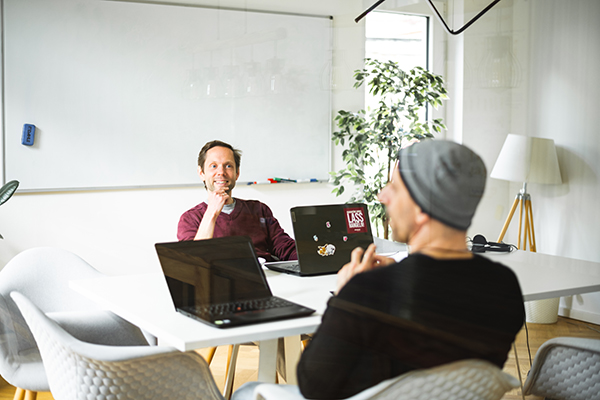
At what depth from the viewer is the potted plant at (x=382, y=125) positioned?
1767mm

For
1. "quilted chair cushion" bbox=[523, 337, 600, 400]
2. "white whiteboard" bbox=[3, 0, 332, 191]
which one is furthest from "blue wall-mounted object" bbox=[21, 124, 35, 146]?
"quilted chair cushion" bbox=[523, 337, 600, 400]

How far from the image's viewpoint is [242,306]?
156 cm

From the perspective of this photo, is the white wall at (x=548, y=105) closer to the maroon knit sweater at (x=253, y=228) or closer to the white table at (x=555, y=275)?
the white table at (x=555, y=275)

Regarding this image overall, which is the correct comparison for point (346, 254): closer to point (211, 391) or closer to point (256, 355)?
point (256, 355)

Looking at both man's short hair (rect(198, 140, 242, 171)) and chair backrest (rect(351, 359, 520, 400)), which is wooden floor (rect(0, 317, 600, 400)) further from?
man's short hair (rect(198, 140, 242, 171))

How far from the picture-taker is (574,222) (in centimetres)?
175

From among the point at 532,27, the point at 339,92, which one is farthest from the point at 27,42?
the point at 532,27

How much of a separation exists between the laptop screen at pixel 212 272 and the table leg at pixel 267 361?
0.19 meters

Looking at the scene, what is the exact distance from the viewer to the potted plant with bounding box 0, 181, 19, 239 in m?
2.83

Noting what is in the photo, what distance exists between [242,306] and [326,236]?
59 cm

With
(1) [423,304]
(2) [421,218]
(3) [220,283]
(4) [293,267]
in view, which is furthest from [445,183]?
(4) [293,267]

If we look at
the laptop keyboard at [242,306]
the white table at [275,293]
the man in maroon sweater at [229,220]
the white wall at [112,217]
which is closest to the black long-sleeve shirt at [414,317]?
the white table at [275,293]

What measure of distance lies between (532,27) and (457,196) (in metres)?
0.82

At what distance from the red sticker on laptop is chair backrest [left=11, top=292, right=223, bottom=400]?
30.7 inches
